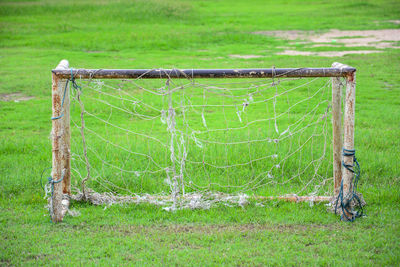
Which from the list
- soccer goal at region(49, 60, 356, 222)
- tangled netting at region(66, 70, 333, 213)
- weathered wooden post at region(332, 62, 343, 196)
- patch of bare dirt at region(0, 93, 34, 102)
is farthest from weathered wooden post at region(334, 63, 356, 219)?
patch of bare dirt at region(0, 93, 34, 102)

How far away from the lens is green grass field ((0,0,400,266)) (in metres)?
4.05

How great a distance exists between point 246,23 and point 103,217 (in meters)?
18.2

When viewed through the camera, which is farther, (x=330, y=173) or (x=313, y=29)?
(x=313, y=29)

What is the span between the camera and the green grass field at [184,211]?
405 cm

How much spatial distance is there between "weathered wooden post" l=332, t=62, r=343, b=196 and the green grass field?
0.42 metres

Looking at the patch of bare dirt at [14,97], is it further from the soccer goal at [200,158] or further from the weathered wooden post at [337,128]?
the weathered wooden post at [337,128]

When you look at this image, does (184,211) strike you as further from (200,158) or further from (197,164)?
(200,158)

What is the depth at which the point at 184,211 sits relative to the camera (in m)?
4.98

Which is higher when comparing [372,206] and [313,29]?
[313,29]

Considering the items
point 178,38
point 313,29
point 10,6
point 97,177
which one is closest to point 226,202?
point 97,177

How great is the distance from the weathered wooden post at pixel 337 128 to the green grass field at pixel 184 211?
1.38ft

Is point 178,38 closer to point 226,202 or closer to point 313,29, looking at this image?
point 313,29

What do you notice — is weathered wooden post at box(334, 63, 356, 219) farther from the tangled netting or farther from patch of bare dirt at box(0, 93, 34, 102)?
patch of bare dirt at box(0, 93, 34, 102)

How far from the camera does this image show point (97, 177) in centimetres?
581
